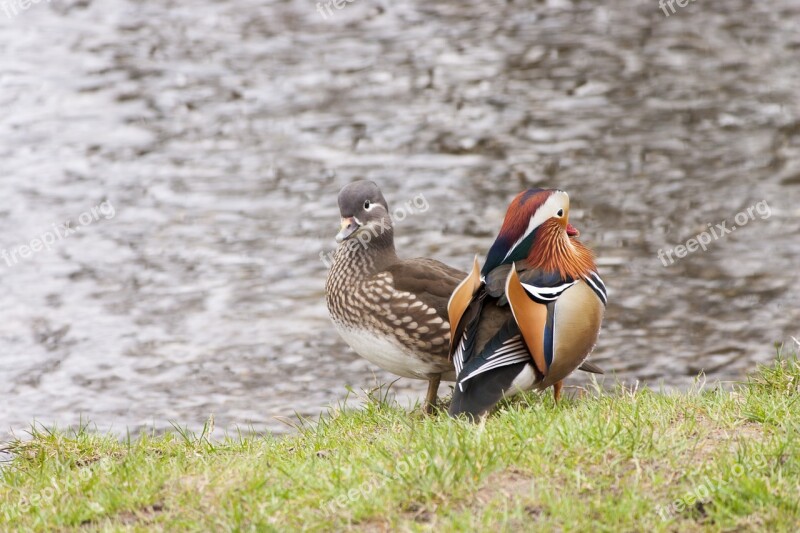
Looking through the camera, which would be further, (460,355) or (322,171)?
(322,171)

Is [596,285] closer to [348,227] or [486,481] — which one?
[348,227]

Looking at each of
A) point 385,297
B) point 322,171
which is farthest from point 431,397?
point 322,171

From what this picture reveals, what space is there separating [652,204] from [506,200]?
140cm

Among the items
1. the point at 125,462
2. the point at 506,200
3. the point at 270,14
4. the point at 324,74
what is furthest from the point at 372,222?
Result: the point at 270,14

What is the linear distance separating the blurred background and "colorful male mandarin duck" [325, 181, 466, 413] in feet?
2.95

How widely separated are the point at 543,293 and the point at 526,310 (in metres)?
0.17

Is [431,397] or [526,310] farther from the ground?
[526,310]

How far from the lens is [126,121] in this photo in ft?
44.9

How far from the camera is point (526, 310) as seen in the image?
18.6 ft

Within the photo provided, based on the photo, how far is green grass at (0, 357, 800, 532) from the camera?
4309 mm

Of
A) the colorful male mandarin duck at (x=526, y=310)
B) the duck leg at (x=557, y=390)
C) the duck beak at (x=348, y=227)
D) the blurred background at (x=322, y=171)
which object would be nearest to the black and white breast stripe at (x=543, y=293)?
the colorful male mandarin duck at (x=526, y=310)

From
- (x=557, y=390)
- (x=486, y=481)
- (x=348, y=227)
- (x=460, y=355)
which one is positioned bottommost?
(x=557, y=390)

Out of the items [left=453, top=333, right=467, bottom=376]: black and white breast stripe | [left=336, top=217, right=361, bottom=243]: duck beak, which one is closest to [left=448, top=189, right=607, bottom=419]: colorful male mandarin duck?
[left=453, top=333, right=467, bottom=376]: black and white breast stripe

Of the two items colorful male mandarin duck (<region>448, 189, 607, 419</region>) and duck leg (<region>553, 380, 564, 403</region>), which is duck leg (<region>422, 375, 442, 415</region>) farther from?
duck leg (<region>553, 380, 564, 403</region>)
